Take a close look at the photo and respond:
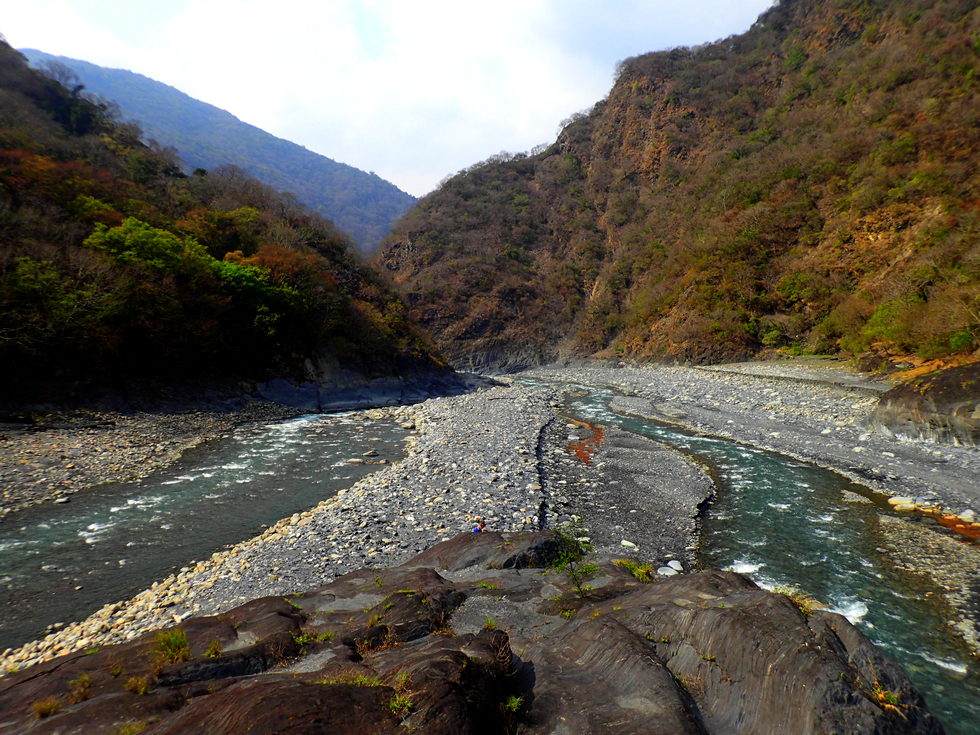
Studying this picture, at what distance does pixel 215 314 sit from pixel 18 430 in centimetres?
1254

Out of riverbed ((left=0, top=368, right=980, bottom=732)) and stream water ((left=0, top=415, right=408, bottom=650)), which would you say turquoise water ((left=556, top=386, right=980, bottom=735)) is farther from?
stream water ((left=0, top=415, right=408, bottom=650))

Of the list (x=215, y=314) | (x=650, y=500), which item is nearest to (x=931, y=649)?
(x=650, y=500)

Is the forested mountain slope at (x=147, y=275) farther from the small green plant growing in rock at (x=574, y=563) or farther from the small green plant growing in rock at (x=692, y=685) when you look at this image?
the small green plant growing in rock at (x=692, y=685)

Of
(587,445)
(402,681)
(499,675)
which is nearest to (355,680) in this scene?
(402,681)

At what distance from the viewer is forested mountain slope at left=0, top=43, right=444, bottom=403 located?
2039cm

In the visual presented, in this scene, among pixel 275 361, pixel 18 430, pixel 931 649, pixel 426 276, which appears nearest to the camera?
pixel 931 649

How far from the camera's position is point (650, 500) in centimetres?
1286

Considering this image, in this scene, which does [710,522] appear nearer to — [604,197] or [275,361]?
[275,361]

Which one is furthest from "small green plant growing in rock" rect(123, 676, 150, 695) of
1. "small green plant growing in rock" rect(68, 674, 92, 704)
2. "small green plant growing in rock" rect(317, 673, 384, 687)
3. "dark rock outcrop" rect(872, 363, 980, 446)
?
"dark rock outcrop" rect(872, 363, 980, 446)

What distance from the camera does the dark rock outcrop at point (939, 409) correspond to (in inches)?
600

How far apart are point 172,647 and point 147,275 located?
85.3 ft

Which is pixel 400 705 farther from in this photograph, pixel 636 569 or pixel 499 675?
pixel 636 569

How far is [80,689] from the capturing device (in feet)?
12.6

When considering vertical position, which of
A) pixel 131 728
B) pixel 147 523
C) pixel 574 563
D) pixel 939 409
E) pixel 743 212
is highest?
pixel 743 212
